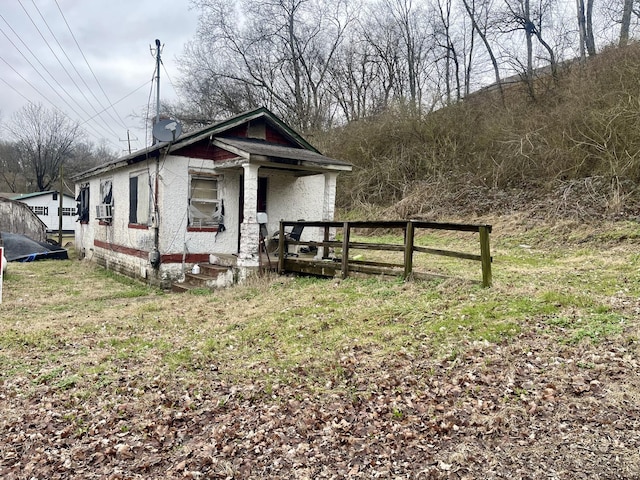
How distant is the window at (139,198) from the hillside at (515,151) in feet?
28.6

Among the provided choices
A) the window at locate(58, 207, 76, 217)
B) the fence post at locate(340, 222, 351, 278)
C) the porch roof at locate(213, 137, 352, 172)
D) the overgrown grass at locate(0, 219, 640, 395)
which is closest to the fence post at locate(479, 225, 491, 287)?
the overgrown grass at locate(0, 219, 640, 395)

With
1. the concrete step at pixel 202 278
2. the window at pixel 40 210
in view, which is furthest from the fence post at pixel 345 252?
the window at pixel 40 210

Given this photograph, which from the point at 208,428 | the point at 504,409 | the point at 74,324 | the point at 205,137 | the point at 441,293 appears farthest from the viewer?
the point at 205,137

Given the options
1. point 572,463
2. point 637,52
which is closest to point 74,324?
point 572,463

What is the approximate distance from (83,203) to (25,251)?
8.65 feet

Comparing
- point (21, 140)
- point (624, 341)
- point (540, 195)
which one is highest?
point (21, 140)

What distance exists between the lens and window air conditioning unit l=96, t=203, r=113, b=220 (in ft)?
45.2

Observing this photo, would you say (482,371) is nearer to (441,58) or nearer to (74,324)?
(74,324)

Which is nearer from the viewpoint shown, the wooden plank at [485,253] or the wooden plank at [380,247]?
the wooden plank at [485,253]

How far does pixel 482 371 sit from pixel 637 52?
1385 cm

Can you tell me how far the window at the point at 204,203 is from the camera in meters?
10.8

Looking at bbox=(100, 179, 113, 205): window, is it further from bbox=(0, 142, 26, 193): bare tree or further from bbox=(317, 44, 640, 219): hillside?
bbox=(0, 142, 26, 193): bare tree

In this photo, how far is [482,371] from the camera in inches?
161

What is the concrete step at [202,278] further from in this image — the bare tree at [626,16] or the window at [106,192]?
the bare tree at [626,16]
